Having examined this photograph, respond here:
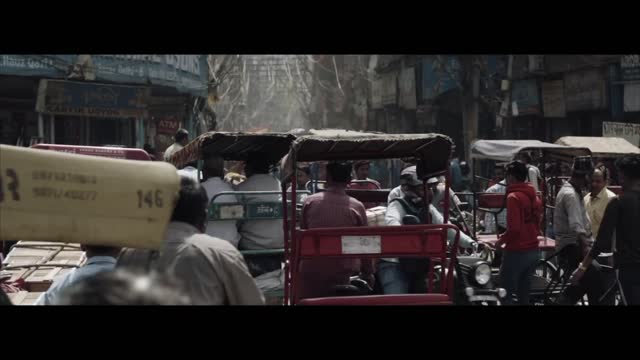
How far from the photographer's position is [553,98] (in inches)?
965

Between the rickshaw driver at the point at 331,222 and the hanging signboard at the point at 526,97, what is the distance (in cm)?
1989

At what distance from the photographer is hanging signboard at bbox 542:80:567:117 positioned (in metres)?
24.0

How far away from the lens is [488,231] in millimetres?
12188

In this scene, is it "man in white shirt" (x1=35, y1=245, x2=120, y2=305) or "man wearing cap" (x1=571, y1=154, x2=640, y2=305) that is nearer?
"man in white shirt" (x1=35, y1=245, x2=120, y2=305)

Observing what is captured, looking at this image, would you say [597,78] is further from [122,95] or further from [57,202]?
[57,202]

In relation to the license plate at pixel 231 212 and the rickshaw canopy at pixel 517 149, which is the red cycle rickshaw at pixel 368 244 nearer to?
the license plate at pixel 231 212

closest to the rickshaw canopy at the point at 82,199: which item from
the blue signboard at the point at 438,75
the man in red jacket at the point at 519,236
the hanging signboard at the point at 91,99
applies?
the man in red jacket at the point at 519,236

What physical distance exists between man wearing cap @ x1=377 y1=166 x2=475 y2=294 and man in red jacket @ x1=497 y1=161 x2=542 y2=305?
2.61 ft

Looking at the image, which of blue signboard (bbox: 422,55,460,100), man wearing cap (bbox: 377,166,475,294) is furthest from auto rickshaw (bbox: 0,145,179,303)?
blue signboard (bbox: 422,55,460,100)

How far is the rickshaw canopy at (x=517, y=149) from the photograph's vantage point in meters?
12.6

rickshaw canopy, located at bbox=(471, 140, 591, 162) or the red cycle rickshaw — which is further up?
rickshaw canopy, located at bbox=(471, 140, 591, 162)

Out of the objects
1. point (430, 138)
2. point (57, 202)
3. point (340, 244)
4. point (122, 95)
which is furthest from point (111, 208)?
point (122, 95)

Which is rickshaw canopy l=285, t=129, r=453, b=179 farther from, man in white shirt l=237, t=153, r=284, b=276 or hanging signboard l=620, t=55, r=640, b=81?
hanging signboard l=620, t=55, r=640, b=81

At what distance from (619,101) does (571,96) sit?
2.65 meters
